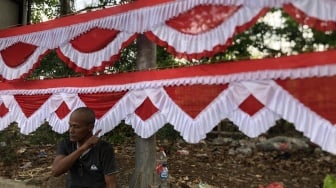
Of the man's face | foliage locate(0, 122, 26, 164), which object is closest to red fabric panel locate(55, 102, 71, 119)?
the man's face

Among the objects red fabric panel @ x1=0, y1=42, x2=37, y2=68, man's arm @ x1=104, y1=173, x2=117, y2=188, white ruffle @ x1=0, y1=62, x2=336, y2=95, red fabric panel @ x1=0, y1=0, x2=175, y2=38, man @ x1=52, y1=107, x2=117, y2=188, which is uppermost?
red fabric panel @ x1=0, y1=0, x2=175, y2=38

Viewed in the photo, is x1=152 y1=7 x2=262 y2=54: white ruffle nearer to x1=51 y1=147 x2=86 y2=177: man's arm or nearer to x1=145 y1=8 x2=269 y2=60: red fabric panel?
x1=145 y1=8 x2=269 y2=60: red fabric panel

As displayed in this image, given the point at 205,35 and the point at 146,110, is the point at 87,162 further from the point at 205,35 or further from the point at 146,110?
the point at 205,35

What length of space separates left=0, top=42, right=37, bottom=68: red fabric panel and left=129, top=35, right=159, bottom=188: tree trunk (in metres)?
1.38

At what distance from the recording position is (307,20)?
2.77 metres

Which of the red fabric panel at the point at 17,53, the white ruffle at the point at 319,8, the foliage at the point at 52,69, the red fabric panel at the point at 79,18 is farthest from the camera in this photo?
the foliage at the point at 52,69

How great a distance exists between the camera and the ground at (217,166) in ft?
18.0

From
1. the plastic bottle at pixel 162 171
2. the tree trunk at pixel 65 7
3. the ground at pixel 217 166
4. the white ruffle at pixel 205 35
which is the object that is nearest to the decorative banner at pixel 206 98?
the white ruffle at pixel 205 35

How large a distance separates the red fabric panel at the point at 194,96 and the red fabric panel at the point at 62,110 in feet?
4.08

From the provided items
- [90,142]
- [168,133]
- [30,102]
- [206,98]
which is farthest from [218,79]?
[168,133]

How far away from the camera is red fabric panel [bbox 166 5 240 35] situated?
3.18 meters

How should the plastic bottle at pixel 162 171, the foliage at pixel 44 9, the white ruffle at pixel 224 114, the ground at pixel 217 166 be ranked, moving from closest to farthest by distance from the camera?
the white ruffle at pixel 224 114 < the plastic bottle at pixel 162 171 < the ground at pixel 217 166 < the foliage at pixel 44 9

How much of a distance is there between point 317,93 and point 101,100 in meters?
2.02

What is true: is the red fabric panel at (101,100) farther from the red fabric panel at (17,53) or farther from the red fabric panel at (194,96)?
the red fabric panel at (17,53)
